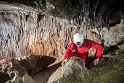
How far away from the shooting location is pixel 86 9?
516 cm

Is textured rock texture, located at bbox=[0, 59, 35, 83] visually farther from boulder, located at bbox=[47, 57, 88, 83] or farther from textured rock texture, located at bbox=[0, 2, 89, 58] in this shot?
textured rock texture, located at bbox=[0, 2, 89, 58]

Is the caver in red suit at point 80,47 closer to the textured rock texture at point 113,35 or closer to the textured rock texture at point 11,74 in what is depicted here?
the textured rock texture at point 113,35

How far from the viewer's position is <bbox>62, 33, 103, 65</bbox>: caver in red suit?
16.0 ft

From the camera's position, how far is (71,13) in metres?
5.31

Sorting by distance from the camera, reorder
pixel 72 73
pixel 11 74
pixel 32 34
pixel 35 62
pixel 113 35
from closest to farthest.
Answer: pixel 72 73 < pixel 11 74 < pixel 113 35 < pixel 32 34 < pixel 35 62

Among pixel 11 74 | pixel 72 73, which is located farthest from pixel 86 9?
pixel 11 74

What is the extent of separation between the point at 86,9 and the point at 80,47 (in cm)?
111

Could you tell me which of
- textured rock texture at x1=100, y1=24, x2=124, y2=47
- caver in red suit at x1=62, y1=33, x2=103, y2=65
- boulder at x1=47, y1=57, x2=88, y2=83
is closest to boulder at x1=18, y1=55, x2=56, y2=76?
caver in red suit at x1=62, y1=33, x2=103, y2=65

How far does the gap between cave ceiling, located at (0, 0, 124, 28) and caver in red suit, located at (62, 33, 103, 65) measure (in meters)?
0.79

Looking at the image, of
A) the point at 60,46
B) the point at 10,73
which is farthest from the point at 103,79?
the point at 60,46

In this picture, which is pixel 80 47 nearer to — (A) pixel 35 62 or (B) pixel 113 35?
(B) pixel 113 35

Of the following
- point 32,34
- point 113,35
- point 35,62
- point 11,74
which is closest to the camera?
point 11,74

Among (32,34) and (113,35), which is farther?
(32,34)

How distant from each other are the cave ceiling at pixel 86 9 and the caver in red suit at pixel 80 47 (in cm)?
79
